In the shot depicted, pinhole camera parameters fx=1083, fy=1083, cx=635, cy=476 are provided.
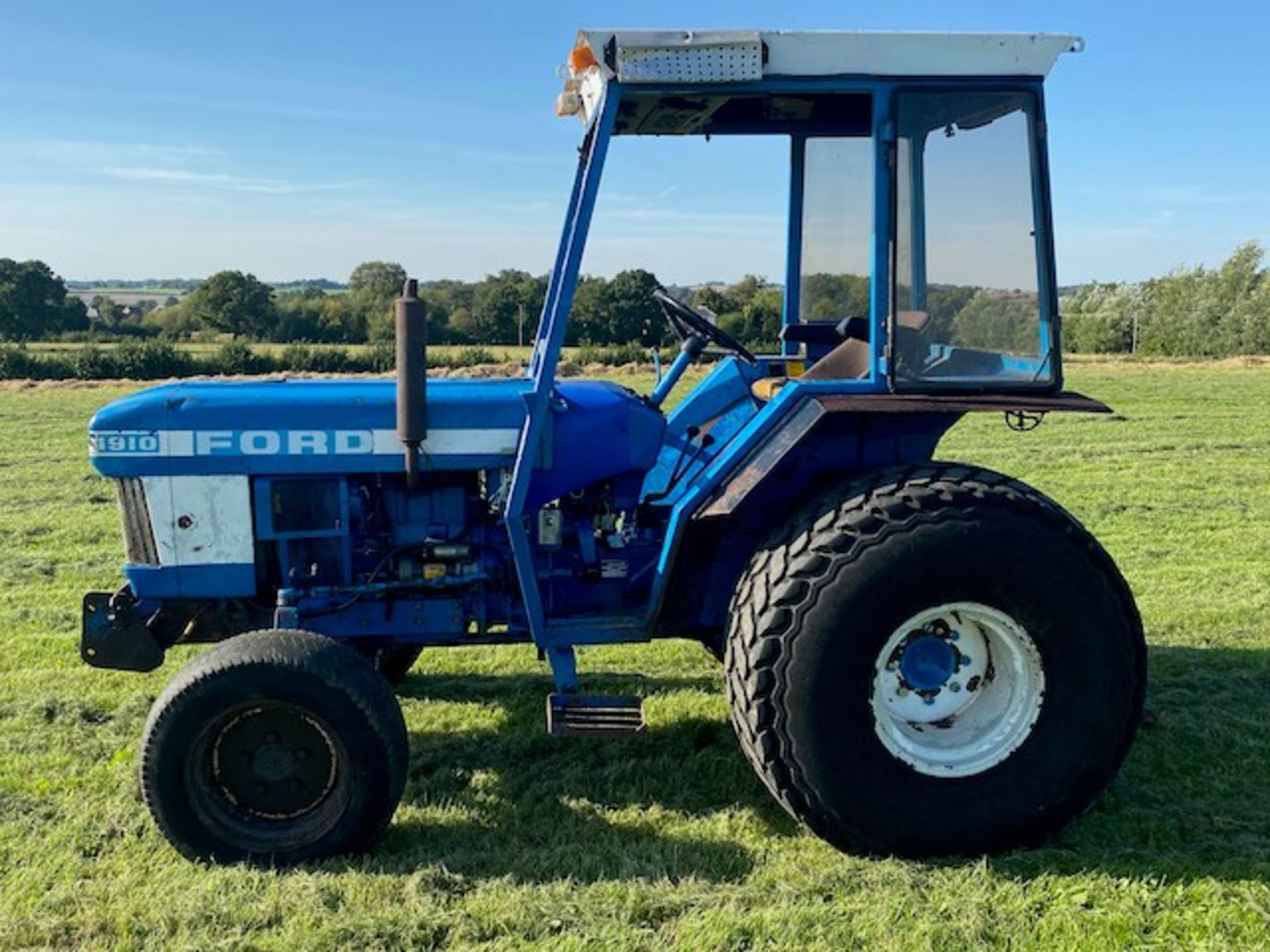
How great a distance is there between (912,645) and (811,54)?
1.96 m

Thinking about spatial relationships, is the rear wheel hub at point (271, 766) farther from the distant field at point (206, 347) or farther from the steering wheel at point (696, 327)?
the distant field at point (206, 347)

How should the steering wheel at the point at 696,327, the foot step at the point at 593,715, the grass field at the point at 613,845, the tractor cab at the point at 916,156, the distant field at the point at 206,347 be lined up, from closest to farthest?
the grass field at the point at 613,845 < the tractor cab at the point at 916,156 < the foot step at the point at 593,715 < the steering wheel at the point at 696,327 < the distant field at the point at 206,347

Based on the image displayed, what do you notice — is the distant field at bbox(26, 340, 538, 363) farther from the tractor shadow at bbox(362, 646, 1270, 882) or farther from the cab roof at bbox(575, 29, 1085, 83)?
the cab roof at bbox(575, 29, 1085, 83)

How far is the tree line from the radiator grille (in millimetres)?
1294

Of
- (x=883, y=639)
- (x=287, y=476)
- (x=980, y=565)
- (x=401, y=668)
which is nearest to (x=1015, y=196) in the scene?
(x=980, y=565)

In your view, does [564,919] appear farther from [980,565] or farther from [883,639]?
[980,565]

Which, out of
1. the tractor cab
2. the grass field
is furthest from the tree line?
the grass field

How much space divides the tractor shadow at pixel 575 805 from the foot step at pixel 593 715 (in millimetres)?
152

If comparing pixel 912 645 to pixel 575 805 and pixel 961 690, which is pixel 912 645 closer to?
pixel 961 690

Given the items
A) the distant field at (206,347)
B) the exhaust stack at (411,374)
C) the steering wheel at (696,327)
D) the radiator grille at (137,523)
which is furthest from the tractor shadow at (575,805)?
the distant field at (206,347)

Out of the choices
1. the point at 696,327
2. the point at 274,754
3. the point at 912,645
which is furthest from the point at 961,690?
the point at 274,754

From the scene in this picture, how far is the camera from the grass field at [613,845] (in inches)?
120

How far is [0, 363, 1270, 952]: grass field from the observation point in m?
3.04

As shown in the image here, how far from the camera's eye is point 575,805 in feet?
12.9
